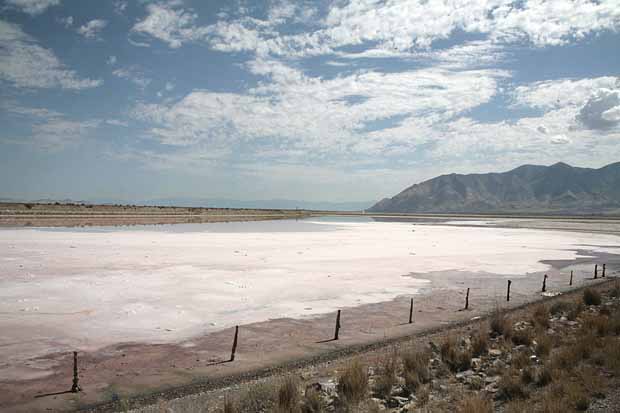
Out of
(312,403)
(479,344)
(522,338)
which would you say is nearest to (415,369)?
(479,344)

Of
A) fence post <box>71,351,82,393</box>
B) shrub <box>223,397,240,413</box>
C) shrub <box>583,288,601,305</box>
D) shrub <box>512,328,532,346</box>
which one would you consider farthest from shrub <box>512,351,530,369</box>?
fence post <box>71,351,82,393</box>

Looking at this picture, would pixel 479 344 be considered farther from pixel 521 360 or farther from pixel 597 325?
pixel 597 325

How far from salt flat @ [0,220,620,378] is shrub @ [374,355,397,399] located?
537 cm

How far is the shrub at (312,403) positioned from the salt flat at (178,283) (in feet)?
17.2

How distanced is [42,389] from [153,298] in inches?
277

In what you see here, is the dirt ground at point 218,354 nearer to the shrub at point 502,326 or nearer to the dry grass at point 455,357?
the shrub at point 502,326

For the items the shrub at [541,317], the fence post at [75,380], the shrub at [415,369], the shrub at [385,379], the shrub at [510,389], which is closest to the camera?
the shrub at [510,389]

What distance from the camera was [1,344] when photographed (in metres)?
10.3

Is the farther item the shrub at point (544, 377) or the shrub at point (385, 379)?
the shrub at point (385, 379)

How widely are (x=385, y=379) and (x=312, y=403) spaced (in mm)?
1701

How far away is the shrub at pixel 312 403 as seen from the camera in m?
7.11

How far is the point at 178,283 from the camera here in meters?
18.0

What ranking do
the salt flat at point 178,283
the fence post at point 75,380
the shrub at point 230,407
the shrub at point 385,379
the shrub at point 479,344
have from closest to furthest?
the shrub at point 230,407 → the shrub at point 385,379 → the fence post at point 75,380 → the shrub at point 479,344 → the salt flat at point 178,283

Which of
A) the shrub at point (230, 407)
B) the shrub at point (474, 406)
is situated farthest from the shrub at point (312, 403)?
the shrub at point (474, 406)
